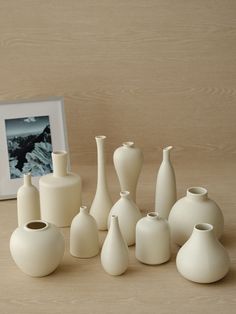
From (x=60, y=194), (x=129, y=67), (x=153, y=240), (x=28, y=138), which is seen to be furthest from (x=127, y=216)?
(x=129, y=67)

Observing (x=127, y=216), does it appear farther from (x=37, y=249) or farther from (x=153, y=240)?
(x=37, y=249)

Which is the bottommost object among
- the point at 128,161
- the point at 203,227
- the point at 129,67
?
the point at 203,227

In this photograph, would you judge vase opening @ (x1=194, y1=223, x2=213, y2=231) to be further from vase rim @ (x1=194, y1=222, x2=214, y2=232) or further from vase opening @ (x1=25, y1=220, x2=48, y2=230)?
vase opening @ (x1=25, y1=220, x2=48, y2=230)

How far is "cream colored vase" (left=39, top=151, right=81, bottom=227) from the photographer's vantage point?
5.03ft

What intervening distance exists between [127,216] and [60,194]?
0.69 ft

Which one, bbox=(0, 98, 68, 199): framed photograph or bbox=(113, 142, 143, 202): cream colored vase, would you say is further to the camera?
bbox=(0, 98, 68, 199): framed photograph

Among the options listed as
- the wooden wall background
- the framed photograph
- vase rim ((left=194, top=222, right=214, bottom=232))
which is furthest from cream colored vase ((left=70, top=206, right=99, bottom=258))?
the wooden wall background

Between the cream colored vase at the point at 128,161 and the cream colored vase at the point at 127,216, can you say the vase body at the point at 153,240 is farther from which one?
the cream colored vase at the point at 128,161

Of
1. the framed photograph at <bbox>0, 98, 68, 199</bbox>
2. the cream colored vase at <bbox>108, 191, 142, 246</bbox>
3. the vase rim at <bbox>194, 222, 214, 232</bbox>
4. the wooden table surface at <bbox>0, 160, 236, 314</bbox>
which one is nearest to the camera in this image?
the wooden table surface at <bbox>0, 160, 236, 314</bbox>

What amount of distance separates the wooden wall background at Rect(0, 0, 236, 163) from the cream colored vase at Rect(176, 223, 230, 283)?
0.81m

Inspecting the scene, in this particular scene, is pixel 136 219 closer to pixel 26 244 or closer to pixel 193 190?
pixel 193 190

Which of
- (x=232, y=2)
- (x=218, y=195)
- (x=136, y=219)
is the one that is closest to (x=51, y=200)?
(x=136, y=219)

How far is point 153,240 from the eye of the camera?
4.40 ft

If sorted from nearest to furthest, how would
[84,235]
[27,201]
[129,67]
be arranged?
[84,235], [27,201], [129,67]
